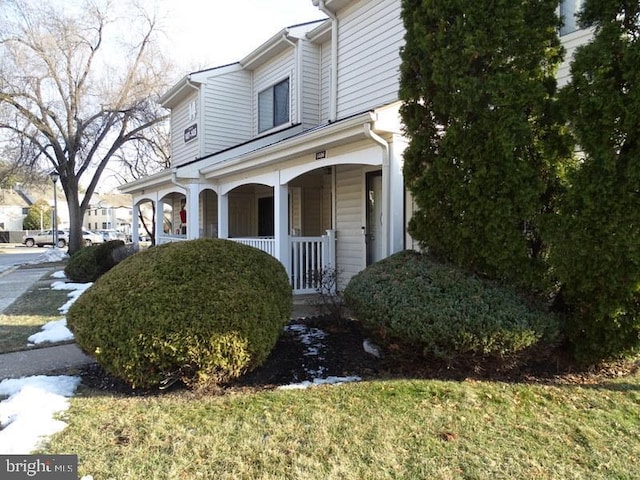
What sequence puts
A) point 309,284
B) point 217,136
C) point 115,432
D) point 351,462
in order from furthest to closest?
point 217,136 < point 309,284 < point 115,432 < point 351,462

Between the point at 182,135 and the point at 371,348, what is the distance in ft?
41.1

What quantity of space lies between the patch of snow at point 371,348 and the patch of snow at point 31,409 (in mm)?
2944

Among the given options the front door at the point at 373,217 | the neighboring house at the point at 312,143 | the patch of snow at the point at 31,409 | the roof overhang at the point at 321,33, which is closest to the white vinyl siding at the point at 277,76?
the neighboring house at the point at 312,143

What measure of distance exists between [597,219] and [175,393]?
3.96 meters

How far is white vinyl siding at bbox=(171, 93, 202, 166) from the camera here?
13.9 meters

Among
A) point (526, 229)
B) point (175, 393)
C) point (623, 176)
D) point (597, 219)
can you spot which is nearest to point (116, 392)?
point (175, 393)

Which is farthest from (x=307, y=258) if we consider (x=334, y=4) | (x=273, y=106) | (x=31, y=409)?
(x=273, y=106)

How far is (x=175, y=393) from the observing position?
3947 millimetres

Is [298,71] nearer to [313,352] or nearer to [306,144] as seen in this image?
[306,144]

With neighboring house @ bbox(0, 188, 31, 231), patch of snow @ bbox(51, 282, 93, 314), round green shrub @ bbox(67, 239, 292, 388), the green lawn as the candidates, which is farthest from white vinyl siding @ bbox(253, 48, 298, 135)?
neighboring house @ bbox(0, 188, 31, 231)

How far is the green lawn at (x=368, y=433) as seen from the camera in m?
2.76

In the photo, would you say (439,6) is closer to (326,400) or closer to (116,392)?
(326,400)

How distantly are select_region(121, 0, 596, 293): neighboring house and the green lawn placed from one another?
9.11 ft

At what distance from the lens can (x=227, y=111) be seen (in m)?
13.2
